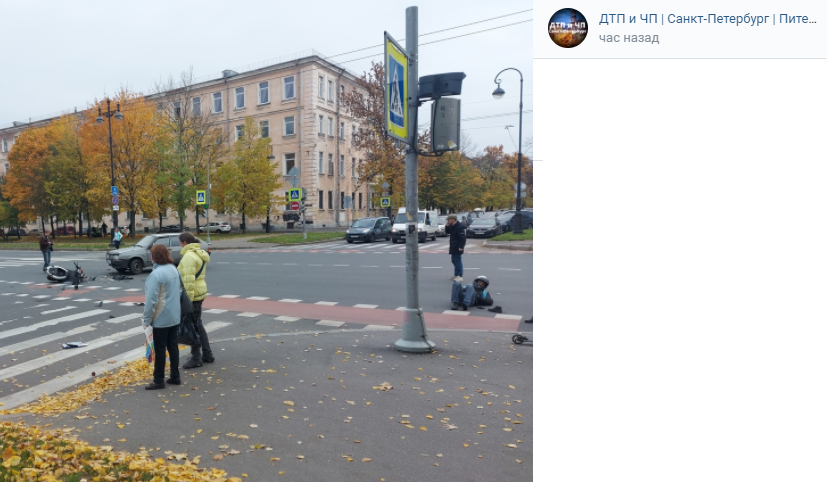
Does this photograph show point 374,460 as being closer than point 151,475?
No

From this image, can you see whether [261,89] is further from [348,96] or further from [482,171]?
[482,171]

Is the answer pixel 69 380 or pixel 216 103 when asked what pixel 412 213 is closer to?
pixel 69 380

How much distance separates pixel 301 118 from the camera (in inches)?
2052

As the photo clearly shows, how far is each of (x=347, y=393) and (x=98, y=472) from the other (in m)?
2.41

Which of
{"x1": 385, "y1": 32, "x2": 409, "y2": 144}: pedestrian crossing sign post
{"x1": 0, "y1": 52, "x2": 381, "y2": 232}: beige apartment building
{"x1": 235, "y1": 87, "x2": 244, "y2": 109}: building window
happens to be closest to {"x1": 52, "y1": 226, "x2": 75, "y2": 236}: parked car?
{"x1": 0, "y1": 52, "x2": 381, "y2": 232}: beige apartment building

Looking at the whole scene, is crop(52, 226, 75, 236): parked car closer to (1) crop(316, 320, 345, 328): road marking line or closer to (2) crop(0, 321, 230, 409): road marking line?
(1) crop(316, 320, 345, 328): road marking line

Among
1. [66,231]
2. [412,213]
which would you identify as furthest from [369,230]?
[66,231]

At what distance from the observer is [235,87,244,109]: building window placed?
183ft

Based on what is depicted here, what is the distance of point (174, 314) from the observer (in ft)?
20.6

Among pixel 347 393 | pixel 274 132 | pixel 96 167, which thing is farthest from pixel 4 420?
pixel 274 132

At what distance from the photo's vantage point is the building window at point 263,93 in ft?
178

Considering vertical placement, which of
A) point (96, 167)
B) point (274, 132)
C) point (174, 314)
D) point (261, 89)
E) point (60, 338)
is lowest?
point (60, 338)

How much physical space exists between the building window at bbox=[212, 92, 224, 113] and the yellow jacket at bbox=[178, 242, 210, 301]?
5484cm

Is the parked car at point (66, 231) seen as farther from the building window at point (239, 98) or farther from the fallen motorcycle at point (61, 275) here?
the fallen motorcycle at point (61, 275)
